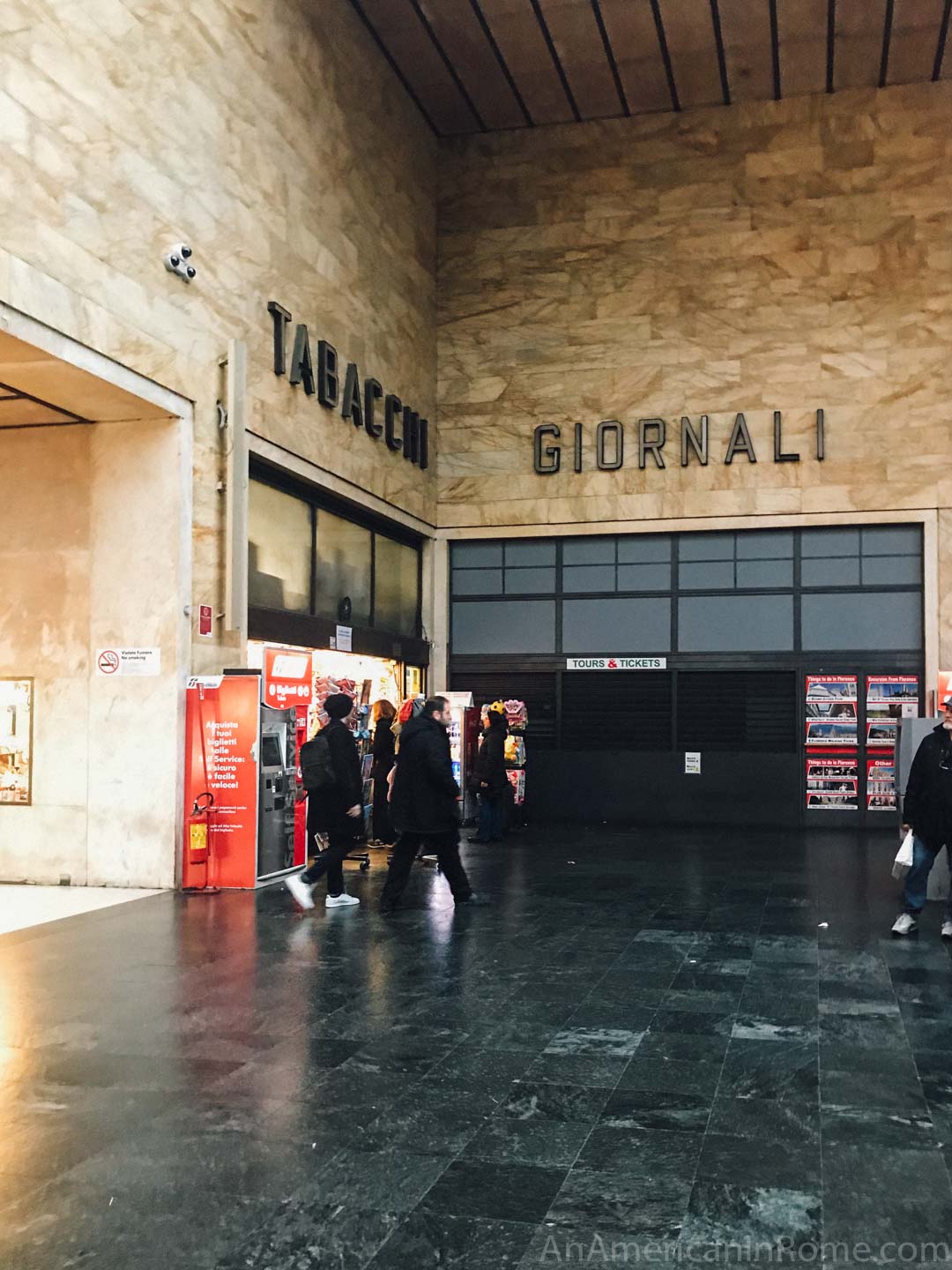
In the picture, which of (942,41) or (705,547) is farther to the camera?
(705,547)

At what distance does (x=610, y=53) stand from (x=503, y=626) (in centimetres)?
804

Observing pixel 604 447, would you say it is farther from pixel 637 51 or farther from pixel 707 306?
pixel 637 51

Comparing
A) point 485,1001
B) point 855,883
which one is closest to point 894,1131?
point 485,1001

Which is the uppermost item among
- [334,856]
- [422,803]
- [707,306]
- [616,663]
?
[707,306]

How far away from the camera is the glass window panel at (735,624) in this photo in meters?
17.2

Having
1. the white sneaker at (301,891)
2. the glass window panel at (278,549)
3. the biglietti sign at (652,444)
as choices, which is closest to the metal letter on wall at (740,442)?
the biglietti sign at (652,444)

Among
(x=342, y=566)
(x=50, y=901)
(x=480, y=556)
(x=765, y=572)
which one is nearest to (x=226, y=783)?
(x=50, y=901)

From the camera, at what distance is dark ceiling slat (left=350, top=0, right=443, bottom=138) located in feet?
50.6

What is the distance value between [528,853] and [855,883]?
3657 millimetres

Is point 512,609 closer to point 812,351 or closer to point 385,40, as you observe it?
point 812,351

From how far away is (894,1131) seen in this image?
4.39 meters

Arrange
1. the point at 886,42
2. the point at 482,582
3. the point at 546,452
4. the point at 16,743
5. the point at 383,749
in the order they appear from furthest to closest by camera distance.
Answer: the point at 482,582, the point at 546,452, the point at 886,42, the point at 383,749, the point at 16,743

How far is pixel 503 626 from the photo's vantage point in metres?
18.2

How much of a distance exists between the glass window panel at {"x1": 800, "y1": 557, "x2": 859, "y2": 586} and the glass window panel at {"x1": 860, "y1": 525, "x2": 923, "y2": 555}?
286mm
